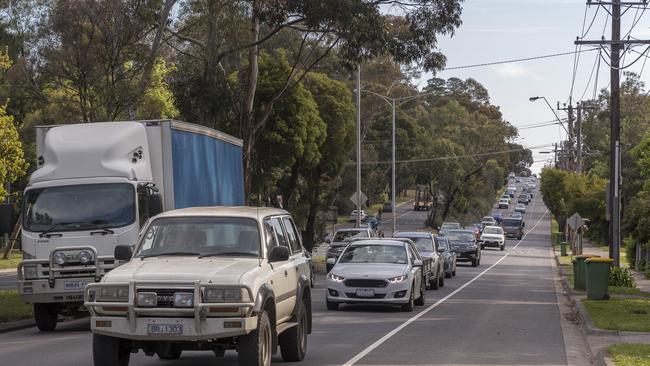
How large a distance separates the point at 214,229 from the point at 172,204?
730cm

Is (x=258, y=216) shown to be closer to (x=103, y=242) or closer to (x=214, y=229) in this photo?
(x=214, y=229)

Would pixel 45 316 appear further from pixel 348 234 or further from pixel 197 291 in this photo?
pixel 348 234

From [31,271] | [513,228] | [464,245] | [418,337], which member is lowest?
[513,228]

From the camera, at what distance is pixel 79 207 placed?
18.2m

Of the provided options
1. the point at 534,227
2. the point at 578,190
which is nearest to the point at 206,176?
the point at 578,190

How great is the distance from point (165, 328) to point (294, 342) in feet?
9.76

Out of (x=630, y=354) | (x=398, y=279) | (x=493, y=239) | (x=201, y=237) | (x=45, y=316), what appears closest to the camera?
(x=201, y=237)

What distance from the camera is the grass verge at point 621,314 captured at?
18969 mm

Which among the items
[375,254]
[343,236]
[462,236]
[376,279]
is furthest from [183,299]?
[462,236]

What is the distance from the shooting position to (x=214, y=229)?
12266 mm

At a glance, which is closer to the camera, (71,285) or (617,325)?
(71,285)

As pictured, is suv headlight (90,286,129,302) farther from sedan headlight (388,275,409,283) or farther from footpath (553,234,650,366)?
sedan headlight (388,275,409,283)

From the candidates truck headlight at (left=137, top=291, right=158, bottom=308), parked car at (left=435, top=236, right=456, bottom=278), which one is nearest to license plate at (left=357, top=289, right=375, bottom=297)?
truck headlight at (left=137, top=291, right=158, bottom=308)

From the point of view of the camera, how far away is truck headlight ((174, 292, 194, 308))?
1065 cm
